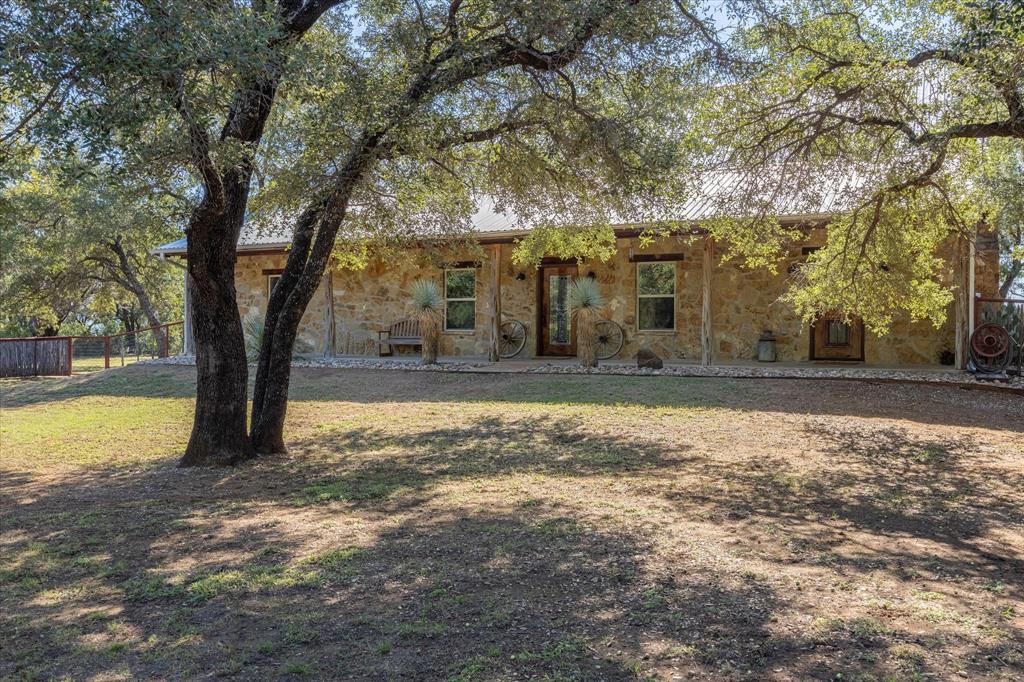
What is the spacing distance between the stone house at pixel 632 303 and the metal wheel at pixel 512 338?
0.13 metres

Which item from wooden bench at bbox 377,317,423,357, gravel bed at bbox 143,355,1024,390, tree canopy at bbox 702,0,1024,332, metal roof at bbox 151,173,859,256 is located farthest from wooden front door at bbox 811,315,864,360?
wooden bench at bbox 377,317,423,357

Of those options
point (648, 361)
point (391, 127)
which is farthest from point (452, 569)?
point (648, 361)

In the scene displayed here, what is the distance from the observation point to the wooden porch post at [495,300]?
14.3m

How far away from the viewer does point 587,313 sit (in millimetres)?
12750

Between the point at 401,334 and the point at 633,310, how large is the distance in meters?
4.83

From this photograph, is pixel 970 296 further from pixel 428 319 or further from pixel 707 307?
pixel 428 319

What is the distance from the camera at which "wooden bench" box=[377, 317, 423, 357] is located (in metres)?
15.8

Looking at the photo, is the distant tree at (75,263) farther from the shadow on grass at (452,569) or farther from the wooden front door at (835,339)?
the wooden front door at (835,339)

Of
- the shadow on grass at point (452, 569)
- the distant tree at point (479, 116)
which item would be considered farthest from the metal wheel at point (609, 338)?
the shadow on grass at point (452, 569)

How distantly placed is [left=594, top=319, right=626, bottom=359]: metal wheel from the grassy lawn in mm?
5390

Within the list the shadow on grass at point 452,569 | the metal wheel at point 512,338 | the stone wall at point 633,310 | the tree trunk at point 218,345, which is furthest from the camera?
the metal wheel at point 512,338

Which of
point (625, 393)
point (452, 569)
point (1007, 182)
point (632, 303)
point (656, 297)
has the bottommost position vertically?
point (452, 569)

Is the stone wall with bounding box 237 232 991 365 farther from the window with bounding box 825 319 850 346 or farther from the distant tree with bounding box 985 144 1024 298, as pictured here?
the distant tree with bounding box 985 144 1024 298

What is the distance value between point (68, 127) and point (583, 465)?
472cm
